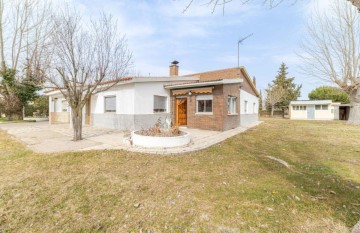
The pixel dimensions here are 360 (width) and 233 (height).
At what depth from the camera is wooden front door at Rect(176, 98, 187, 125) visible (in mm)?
16344

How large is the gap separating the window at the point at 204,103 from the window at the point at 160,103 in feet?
10.1

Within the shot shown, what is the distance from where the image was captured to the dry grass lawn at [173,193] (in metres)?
3.38

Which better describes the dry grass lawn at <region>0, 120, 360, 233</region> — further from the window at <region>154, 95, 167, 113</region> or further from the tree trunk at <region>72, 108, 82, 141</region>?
the window at <region>154, 95, 167, 113</region>

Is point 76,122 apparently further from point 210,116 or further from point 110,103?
point 210,116

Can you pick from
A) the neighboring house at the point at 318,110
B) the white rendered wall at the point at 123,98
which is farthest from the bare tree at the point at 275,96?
the white rendered wall at the point at 123,98

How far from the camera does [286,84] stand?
48.7 m

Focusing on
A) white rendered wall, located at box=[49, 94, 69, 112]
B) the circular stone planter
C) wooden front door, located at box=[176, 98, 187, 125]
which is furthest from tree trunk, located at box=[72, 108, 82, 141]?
white rendered wall, located at box=[49, 94, 69, 112]

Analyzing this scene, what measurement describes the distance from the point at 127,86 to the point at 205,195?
11184mm

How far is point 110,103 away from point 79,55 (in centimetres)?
587

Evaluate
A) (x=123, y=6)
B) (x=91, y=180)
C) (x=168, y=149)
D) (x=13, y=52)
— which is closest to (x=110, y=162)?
(x=91, y=180)

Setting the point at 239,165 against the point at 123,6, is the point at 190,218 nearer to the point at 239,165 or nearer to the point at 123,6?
the point at 239,165

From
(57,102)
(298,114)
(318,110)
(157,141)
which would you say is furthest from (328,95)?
(57,102)

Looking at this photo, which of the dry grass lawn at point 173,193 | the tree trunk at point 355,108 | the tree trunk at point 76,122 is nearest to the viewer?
the dry grass lawn at point 173,193

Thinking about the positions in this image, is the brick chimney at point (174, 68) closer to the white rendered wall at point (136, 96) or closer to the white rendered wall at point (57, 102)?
the white rendered wall at point (136, 96)
